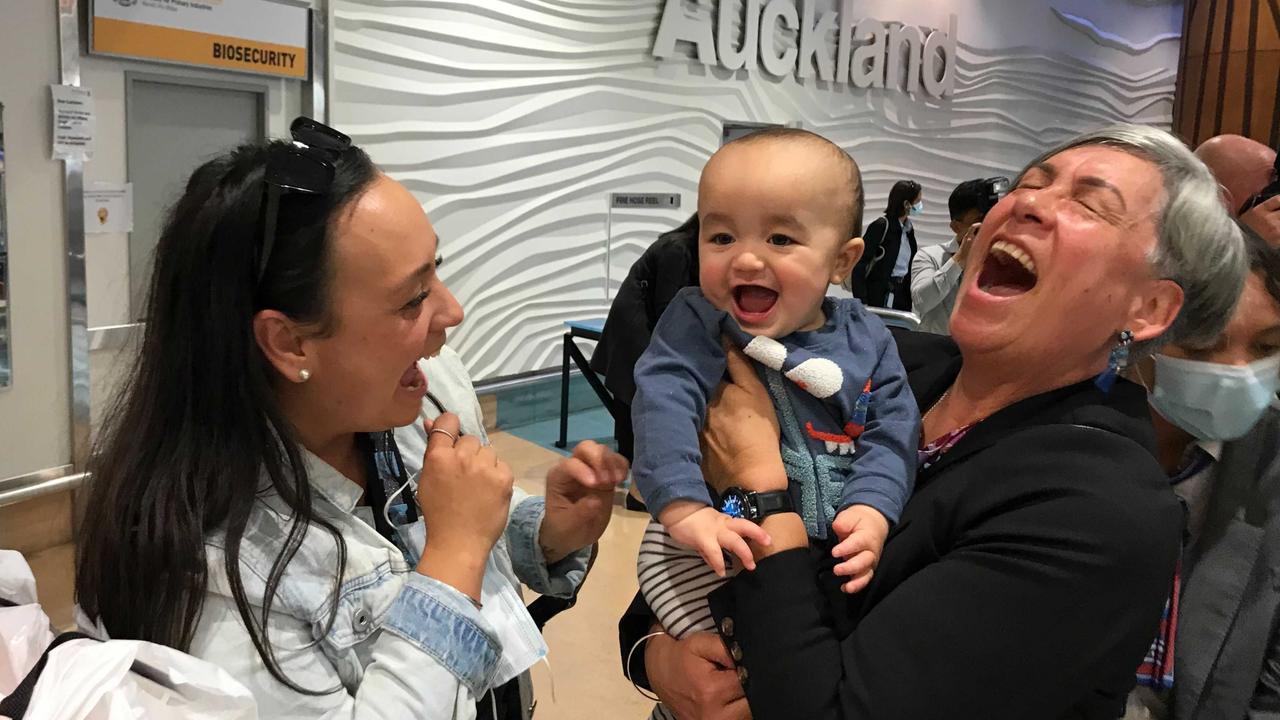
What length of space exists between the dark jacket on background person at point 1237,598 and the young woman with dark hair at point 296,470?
4.06 feet

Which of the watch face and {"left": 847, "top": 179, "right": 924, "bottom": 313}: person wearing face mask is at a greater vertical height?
{"left": 847, "top": 179, "right": 924, "bottom": 313}: person wearing face mask

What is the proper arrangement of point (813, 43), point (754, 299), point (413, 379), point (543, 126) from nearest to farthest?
point (413, 379)
point (754, 299)
point (543, 126)
point (813, 43)

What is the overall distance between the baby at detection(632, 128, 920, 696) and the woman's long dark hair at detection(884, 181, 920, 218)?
5.44 m

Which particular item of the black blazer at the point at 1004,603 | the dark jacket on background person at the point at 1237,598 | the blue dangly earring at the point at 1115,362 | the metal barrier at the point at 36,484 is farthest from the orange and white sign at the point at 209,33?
the dark jacket on background person at the point at 1237,598

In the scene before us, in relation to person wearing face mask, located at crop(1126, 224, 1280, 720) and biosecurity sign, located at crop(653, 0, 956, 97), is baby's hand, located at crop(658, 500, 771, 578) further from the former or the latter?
biosecurity sign, located at crop(653, 0, 956, 97)

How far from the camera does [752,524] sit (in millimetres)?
1176

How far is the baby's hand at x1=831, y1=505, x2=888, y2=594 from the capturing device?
1.15 meters

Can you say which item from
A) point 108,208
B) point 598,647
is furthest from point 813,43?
point 598,647

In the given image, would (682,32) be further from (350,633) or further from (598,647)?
(350,633)

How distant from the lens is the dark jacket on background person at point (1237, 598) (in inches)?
61.2

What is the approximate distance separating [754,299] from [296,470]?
28.9 inches

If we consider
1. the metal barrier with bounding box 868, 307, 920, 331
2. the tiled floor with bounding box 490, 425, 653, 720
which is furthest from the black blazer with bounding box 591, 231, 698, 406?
the metal barrier with bounding box 868, 307, 920, 331

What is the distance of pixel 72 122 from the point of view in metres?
3.91

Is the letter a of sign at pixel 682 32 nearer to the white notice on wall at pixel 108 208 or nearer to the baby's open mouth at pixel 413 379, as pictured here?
the white notice on wall at pixel 108 208
